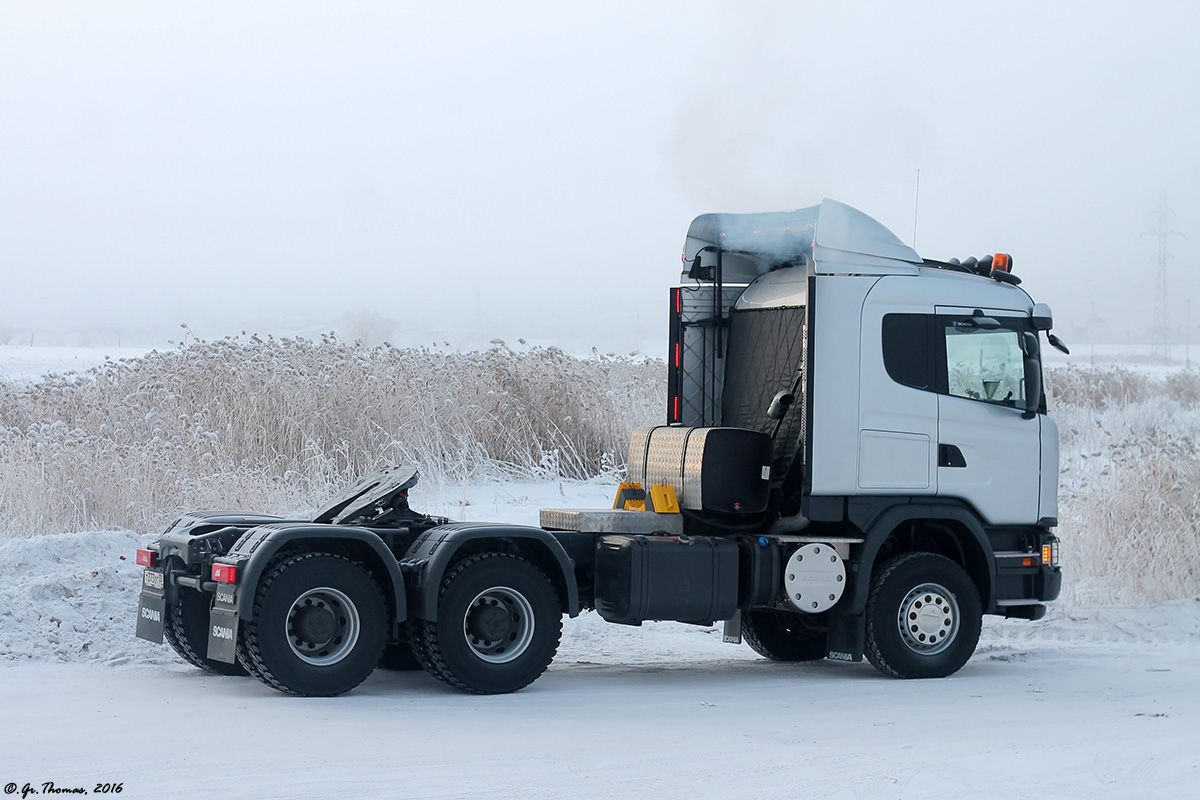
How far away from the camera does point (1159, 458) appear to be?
46.5 ft

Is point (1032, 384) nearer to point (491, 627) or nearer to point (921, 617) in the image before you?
point (921, 617)

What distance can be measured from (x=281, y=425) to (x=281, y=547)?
8854 mm

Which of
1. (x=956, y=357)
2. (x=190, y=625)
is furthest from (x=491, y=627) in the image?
(x=956, y=357)

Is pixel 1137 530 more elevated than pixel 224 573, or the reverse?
pixel 1137 530

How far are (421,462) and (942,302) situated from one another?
9.10 meters

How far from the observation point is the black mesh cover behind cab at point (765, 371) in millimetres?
10281

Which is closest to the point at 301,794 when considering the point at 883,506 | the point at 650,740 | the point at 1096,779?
the point at 650,740

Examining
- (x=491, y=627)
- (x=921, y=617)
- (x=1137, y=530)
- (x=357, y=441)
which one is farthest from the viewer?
(x=357, y=441)

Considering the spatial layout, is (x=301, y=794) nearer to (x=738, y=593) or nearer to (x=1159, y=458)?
(x=738, y=593)

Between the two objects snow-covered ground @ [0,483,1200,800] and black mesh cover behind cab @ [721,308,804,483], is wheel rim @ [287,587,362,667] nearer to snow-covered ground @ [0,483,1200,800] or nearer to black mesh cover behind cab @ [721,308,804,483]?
snow-covered ground @ [0,483,1200,800]

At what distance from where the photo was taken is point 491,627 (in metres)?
8.80

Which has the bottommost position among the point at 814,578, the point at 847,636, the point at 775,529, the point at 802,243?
the point at 847,636

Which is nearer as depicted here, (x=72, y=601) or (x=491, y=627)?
(x=491, y=627)

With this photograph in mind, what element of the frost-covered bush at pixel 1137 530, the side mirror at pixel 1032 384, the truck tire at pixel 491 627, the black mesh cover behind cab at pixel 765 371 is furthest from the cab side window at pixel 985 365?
the frost-covered bush at pixel 1137 530
